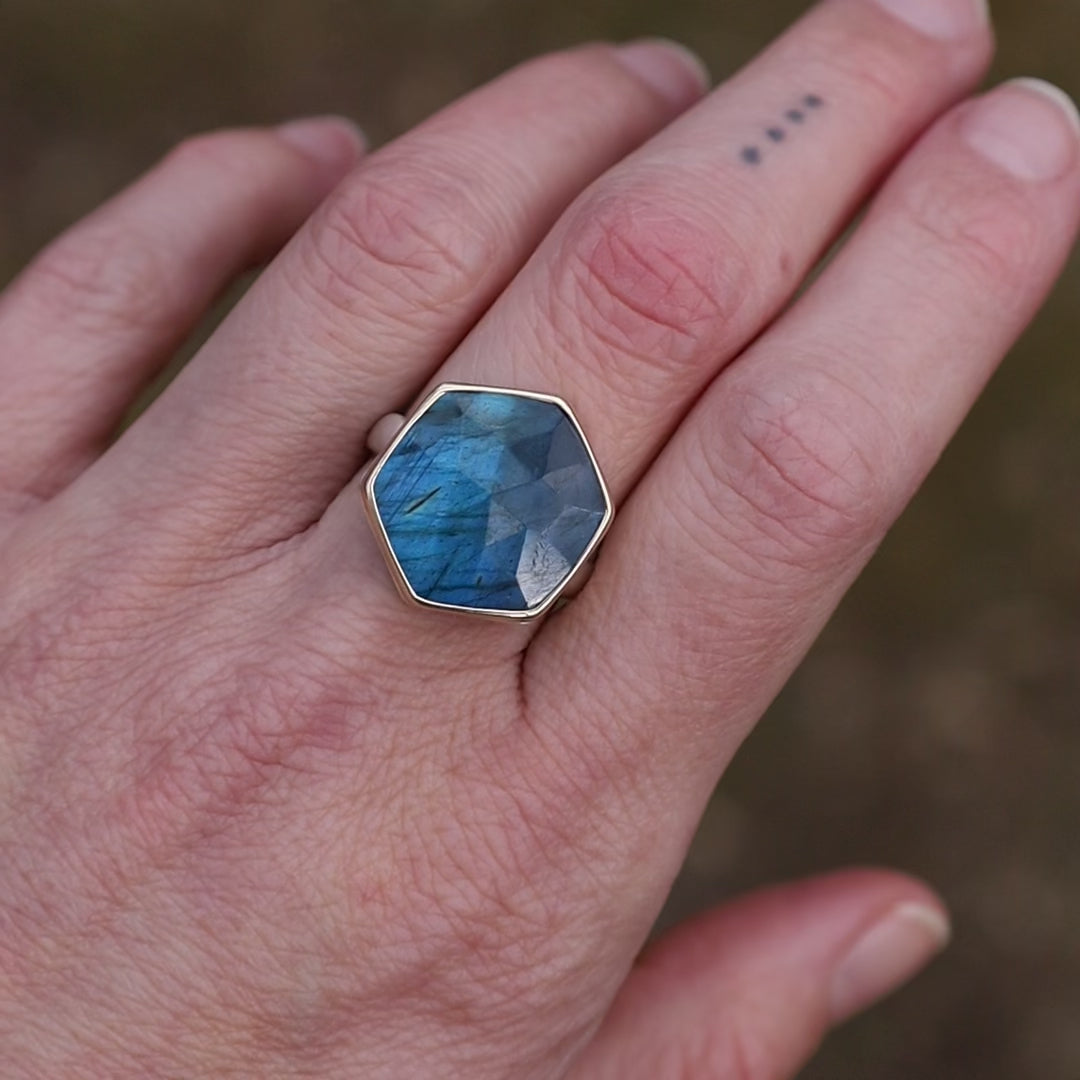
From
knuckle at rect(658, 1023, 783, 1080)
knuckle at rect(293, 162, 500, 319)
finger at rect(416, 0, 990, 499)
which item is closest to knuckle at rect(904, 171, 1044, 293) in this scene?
finger at rect(416, 0, 990, 499)

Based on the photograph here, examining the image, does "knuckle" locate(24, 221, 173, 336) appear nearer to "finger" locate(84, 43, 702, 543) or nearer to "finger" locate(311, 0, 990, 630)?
"finger" locate(84, 43, 702, 543)

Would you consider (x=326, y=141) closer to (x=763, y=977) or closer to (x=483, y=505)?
(x=483, y=505)

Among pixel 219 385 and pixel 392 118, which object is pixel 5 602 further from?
pixel 392 118

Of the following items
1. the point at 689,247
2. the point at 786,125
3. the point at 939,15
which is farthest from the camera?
the point at 939,15

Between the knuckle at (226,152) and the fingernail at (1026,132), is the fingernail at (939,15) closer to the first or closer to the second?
the fingernail at (1026,132)

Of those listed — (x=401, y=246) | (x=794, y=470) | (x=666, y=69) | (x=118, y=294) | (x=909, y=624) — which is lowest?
(x=909, y=624)

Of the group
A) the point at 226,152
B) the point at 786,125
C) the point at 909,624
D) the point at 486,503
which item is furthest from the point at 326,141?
the point at 909,624
